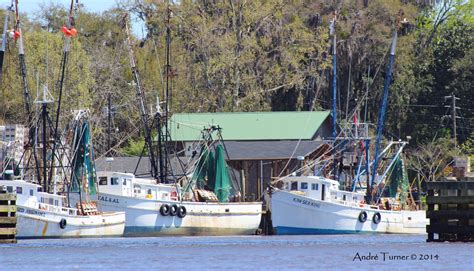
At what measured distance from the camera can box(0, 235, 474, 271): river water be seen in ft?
204

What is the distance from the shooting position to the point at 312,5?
13638cm

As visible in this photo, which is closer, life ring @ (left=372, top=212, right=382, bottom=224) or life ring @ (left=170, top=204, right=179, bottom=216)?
life ring @ (left=170, top=204, right=179, bottom=216)

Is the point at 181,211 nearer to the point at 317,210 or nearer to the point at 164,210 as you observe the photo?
the point at 164,210

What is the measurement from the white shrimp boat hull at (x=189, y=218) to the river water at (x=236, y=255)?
999 centimetres

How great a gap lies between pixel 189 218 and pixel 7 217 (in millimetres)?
25676

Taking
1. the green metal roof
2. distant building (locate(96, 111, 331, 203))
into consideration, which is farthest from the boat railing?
the green metal roof

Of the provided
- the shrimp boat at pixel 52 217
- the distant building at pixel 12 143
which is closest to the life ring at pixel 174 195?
the shrimp boat at pixel 52 217

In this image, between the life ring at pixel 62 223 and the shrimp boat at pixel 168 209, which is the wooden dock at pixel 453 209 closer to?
the life ring at pixel 62 223

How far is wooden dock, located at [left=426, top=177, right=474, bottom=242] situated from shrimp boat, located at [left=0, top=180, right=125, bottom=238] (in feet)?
81.5

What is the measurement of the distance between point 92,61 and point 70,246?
60.1 meters

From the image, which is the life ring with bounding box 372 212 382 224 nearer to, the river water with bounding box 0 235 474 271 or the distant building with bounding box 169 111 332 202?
the distant building with bounding box 169 111 332 202

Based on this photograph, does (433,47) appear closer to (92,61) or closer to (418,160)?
(418,160)

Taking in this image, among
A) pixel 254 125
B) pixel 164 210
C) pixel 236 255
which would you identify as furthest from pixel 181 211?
pixel 236 255

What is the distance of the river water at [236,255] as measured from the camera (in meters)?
62.2
